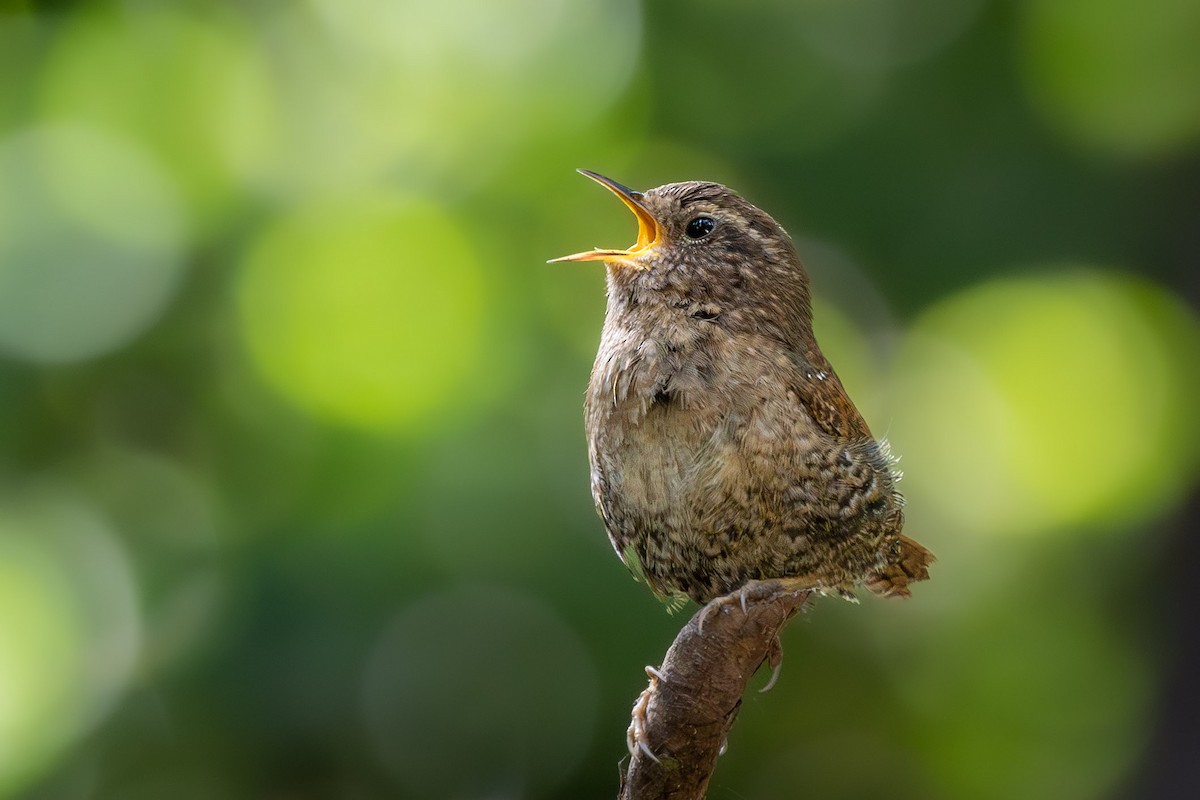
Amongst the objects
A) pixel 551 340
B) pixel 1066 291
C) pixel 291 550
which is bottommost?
pixel 291 550

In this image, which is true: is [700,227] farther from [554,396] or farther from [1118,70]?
[1118,70]

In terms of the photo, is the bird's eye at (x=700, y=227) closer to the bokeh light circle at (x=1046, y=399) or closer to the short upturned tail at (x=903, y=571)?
the short upturned tail at (x=903, y=571)

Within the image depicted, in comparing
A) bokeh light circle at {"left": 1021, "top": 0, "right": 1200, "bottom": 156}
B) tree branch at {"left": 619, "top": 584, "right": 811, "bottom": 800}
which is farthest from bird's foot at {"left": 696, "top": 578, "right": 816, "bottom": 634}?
bokeh light circle at {"left": 1021, "top": 0, "right": 1200, "bottom": 156}

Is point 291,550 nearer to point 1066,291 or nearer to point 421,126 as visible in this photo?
point 421,126

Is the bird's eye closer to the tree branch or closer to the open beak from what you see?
the open beak

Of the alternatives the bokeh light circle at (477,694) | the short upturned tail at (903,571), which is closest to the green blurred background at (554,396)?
Result: the bokeh light circle at (477,694)

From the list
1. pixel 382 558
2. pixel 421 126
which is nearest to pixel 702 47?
pixel 421 126
